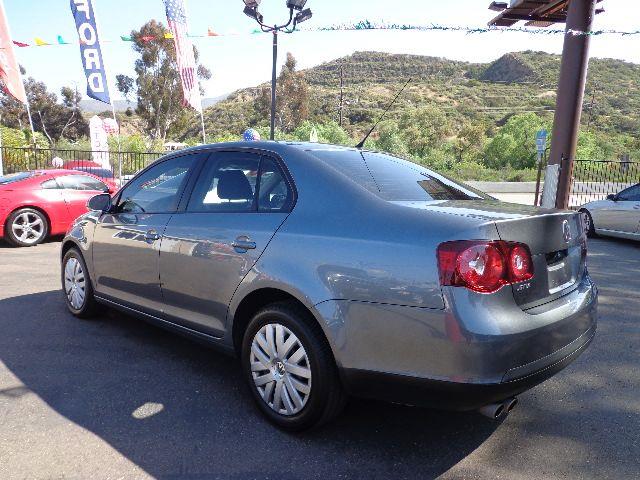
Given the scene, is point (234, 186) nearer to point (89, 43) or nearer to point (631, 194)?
point (631, 194)

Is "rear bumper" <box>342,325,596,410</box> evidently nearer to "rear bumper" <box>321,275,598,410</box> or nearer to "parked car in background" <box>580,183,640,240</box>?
"rear bumper" <box>321,275,598,410</box>

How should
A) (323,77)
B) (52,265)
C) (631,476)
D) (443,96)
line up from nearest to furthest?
(631,476), (52,265), (443,96), (323,77)

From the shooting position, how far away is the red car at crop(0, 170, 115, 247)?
27.6 ft

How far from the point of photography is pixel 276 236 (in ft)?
9.15

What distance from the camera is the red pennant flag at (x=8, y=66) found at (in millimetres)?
14461

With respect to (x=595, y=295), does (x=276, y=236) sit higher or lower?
higher

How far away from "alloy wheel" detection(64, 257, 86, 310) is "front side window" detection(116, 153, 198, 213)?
85 cm

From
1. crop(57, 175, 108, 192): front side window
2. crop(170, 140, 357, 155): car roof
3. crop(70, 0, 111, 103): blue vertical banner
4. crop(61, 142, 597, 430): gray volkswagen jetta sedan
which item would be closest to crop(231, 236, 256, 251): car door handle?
crop(61, 142, 597, 430): gray volkswagen jetta sedan

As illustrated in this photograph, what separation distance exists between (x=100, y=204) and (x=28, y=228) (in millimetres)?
5326

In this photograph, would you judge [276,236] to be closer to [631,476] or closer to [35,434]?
[35,434]

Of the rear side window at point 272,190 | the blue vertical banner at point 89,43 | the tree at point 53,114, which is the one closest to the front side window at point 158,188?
the rear side window at point 272,190

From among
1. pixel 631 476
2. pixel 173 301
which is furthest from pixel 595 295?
pixel 173 301

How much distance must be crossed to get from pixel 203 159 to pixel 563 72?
11.0 m

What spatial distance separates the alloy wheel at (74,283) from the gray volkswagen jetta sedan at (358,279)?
4.00ft
